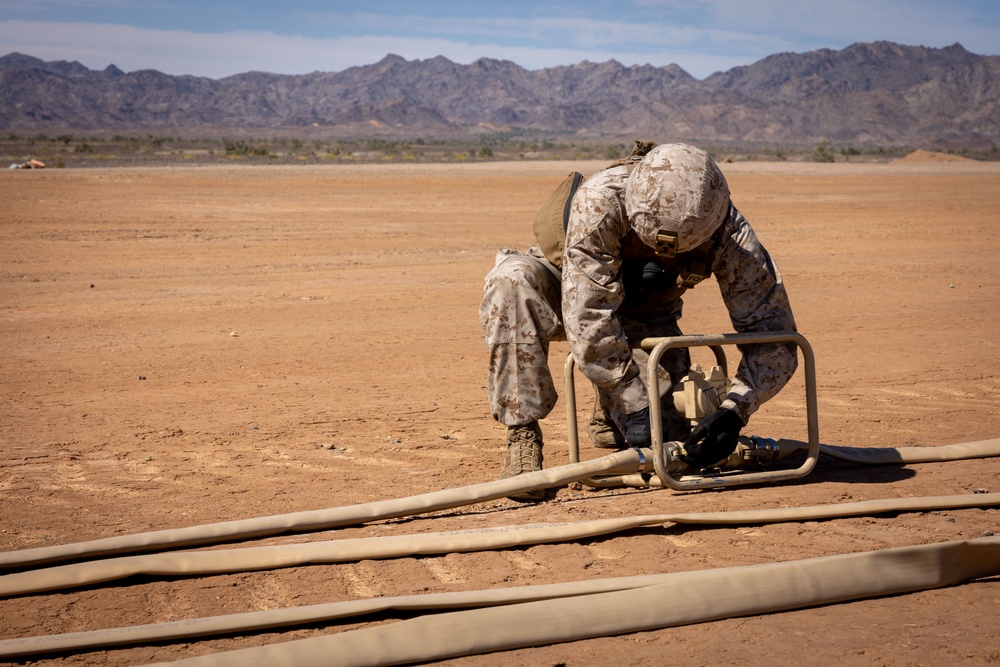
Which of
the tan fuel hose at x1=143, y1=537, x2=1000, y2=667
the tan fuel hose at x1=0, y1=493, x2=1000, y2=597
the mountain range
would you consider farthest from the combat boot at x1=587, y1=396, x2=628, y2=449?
the mountain range

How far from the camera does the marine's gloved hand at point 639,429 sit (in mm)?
4531

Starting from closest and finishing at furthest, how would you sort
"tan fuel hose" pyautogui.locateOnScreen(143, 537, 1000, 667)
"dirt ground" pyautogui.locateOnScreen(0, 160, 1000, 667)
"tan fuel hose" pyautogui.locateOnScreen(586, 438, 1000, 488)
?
"tan fuel hose" pyautogui.locateOnScreen(143, 537, 1000, 667)
"dirt ground" pyautogui.locateOnScreen(0, 160, 1000, 667)
"tan fuel hose" pyautogui.locateOnScreen(586, 438, 1000, 488)

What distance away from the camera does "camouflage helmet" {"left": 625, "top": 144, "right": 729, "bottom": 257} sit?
4246 mm

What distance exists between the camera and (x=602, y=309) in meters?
Result: 4.49

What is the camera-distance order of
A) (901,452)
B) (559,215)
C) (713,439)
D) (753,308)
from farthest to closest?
(901,452), (559,215), (753,308), (713,439)

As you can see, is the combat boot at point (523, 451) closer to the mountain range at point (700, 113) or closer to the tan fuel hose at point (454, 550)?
the tan fuel hose at point (454, 550)

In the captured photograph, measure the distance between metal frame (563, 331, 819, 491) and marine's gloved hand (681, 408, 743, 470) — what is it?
0.10 metres

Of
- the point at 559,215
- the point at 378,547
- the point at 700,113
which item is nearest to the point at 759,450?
the point at 559,215

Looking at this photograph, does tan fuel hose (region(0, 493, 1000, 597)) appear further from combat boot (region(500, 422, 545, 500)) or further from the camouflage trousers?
the camouflage trousers

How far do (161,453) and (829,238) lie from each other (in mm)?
13153

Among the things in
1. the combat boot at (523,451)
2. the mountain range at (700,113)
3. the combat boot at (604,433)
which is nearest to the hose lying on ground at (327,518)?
A: the combat boot at (523,451)

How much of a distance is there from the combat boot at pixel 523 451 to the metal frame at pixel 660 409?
17 centimetres

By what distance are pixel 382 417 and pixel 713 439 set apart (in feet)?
8.18

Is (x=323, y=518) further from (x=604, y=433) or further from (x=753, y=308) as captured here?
(x=753, y=308)
